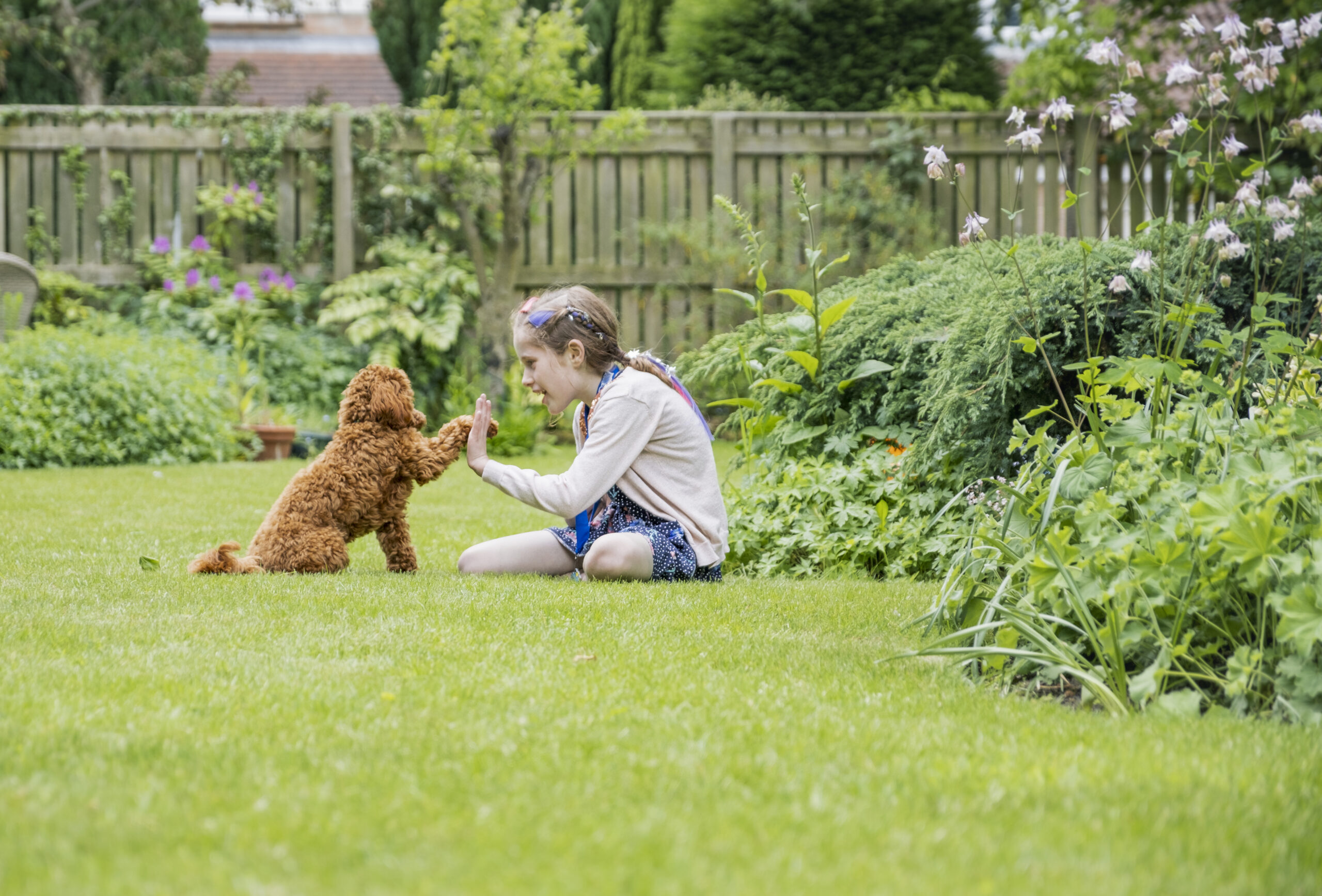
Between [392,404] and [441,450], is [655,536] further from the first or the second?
[392,404]

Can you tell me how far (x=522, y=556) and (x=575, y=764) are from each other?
2128mm

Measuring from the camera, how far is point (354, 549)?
15.4 ft

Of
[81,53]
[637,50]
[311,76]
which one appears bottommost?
[81,53]

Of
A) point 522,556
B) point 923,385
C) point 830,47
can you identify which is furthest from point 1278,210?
point 830,47

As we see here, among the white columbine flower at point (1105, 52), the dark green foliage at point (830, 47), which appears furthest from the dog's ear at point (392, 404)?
the dark green foliage at point (830, 47)

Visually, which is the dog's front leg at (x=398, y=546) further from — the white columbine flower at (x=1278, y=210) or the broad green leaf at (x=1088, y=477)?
the white columbine flower at (x=1278, y=210)

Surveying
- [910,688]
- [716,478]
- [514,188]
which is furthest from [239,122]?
[910,688]

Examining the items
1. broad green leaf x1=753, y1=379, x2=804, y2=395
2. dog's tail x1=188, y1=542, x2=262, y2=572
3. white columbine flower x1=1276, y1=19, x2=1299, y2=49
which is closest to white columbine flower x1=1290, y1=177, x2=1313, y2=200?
white columbine flower x1=1276, y1=19, x2=1299, y2=49

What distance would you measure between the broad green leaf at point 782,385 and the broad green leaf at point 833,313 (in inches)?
10.1

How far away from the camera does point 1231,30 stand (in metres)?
2.90

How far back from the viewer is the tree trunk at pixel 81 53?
1350 centimetres

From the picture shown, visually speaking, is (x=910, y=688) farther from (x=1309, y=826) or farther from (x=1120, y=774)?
(x=1309, y=826)

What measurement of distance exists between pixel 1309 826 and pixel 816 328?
10.7ft

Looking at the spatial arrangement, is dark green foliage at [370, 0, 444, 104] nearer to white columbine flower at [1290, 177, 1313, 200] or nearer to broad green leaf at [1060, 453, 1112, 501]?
white columbine flower at [1290, 177, 1313, 200]
